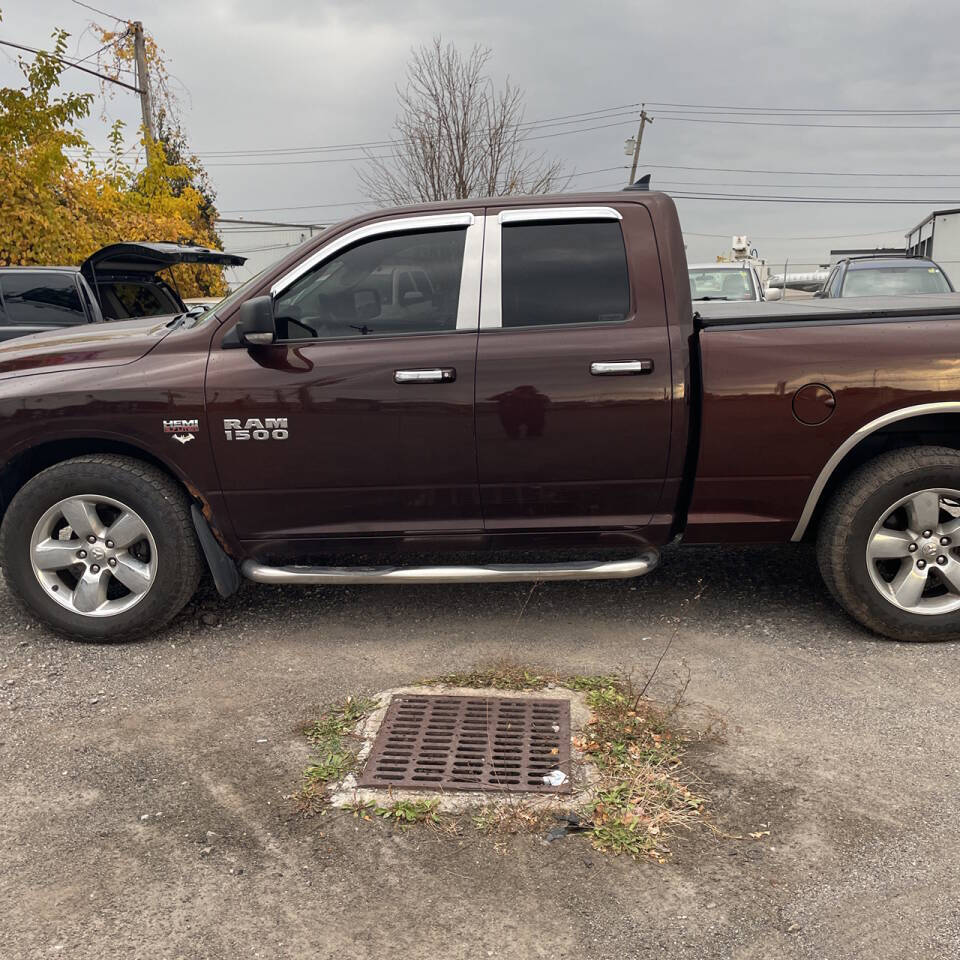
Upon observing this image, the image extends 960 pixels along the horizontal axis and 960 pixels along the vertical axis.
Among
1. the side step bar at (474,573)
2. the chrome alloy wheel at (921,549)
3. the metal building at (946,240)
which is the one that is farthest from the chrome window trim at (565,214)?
the metal building at (946,240)

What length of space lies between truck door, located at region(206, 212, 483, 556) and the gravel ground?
0.70m

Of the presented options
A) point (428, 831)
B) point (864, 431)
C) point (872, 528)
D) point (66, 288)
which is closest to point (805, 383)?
point (864, 431)

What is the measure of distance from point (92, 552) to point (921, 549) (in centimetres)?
377

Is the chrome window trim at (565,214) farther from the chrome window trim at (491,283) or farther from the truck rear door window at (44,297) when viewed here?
the truck rear door window at (44,297)

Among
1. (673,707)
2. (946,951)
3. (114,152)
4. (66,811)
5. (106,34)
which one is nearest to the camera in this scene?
(946,951)

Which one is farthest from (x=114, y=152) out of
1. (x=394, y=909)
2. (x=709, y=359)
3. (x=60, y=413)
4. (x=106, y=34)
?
(x=394, y=909)

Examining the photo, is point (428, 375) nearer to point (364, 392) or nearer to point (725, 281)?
point (364, 392)

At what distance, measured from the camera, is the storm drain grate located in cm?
299

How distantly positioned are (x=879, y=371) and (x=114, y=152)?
50.8ft

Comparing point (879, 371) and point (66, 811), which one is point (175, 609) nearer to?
point (66, 811)

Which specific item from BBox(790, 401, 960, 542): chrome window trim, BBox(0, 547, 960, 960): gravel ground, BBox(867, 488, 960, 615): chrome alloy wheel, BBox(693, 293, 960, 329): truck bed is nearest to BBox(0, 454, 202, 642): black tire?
→ BBox(0, 547, 960, 960): gravel ground

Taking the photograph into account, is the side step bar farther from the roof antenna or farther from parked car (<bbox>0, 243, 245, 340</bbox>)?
parked car (<bbox>0, 243, 245, 340</bbox>)

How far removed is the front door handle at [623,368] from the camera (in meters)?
3.80

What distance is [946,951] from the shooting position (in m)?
2.20
